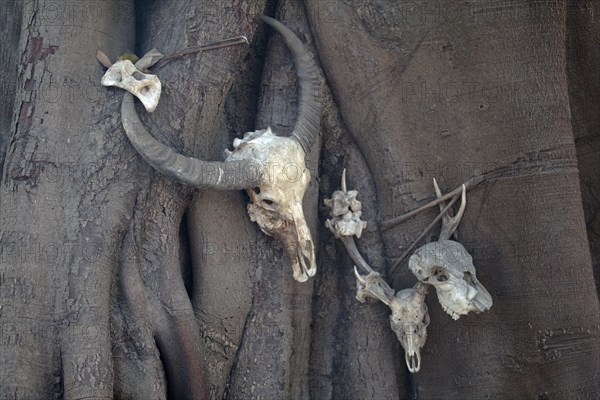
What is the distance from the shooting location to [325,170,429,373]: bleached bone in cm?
429

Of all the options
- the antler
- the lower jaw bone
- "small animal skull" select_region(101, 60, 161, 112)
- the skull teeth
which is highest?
"small animal skull" select_region(101, 60, 161, 112)

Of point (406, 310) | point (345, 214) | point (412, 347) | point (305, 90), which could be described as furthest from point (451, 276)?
point (305, 90)

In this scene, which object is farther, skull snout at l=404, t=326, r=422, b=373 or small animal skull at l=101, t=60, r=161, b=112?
skull snout at l=404, t=326, r=422, b=373

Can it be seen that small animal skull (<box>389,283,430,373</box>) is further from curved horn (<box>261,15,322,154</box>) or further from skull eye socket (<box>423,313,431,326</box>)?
curved horn (<box>261,15,322,154</box>)

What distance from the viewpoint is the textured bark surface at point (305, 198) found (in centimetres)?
394

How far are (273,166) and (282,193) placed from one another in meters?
0.14

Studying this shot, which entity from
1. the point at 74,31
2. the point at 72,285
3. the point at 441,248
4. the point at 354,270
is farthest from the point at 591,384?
the point at 74,31

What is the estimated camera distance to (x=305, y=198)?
14.7 ft

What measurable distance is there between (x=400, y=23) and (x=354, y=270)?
1.38m

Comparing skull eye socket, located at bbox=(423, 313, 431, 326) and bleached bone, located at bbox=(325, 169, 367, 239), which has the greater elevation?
bleached bone, located at bbox=(325, 169, 367, 239)

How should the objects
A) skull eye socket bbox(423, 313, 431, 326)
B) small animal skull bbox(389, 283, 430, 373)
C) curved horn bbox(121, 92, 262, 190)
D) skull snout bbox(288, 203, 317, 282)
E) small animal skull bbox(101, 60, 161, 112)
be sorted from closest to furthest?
curved horn bbox(121, 92, 262, 190), small animal skull bbox(101, 60, 161, 112), skull snout bbox(288, 203, 317, 282), small animal skull bbox(389, 283, 430, 373), skull eye socket bbox(423, 313, 431, 326)

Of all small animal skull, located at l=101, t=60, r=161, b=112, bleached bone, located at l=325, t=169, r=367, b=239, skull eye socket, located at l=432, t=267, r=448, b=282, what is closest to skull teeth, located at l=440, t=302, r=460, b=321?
skull eye socket, located at l=432, t=267, r=448, b=282

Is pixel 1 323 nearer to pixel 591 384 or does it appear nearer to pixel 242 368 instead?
pixel 242 368

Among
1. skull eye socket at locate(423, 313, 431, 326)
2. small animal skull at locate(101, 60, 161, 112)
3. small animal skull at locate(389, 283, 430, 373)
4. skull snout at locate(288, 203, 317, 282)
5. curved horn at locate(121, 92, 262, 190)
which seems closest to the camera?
curved horn at locate(121, 92, 262, 190)
